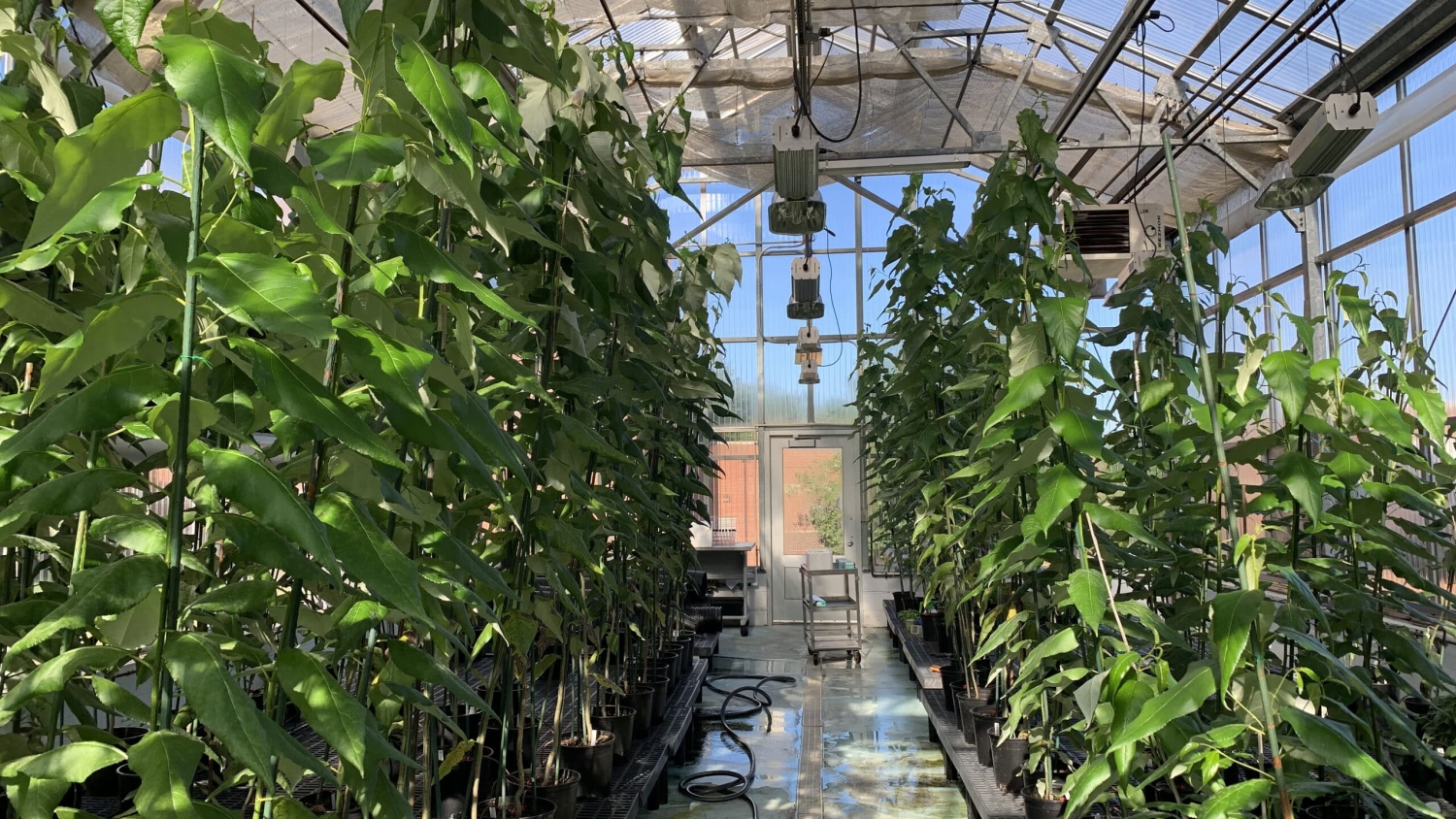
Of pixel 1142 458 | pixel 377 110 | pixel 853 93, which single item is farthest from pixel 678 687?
pixel 853 93

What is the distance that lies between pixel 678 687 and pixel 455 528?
10.9 feet

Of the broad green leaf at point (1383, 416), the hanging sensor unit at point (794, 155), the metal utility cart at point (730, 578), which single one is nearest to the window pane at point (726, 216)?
the metal utility cart at point (730, 578)

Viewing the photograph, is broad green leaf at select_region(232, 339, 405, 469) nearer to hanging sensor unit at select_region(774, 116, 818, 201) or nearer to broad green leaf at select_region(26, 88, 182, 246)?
broad green leaf at select_region(26, 88, 182, 246)

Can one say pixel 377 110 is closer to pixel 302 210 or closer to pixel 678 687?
pixel 302 210

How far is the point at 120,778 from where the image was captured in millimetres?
2477

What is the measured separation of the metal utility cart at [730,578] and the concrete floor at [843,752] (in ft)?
5.65

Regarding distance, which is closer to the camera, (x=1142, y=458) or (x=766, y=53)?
(x=1142, y=458)

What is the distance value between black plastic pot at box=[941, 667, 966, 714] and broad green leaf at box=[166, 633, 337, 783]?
3.62m

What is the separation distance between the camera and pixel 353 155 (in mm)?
779

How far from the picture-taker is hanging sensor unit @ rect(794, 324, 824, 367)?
883cm

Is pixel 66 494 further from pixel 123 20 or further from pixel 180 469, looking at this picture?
pixel 123 20

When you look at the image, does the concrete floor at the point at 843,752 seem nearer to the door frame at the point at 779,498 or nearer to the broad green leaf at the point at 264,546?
the door frame at the point at 779,498

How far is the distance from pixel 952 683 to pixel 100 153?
392 cm

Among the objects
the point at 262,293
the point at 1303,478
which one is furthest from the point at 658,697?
the point at 262,293
